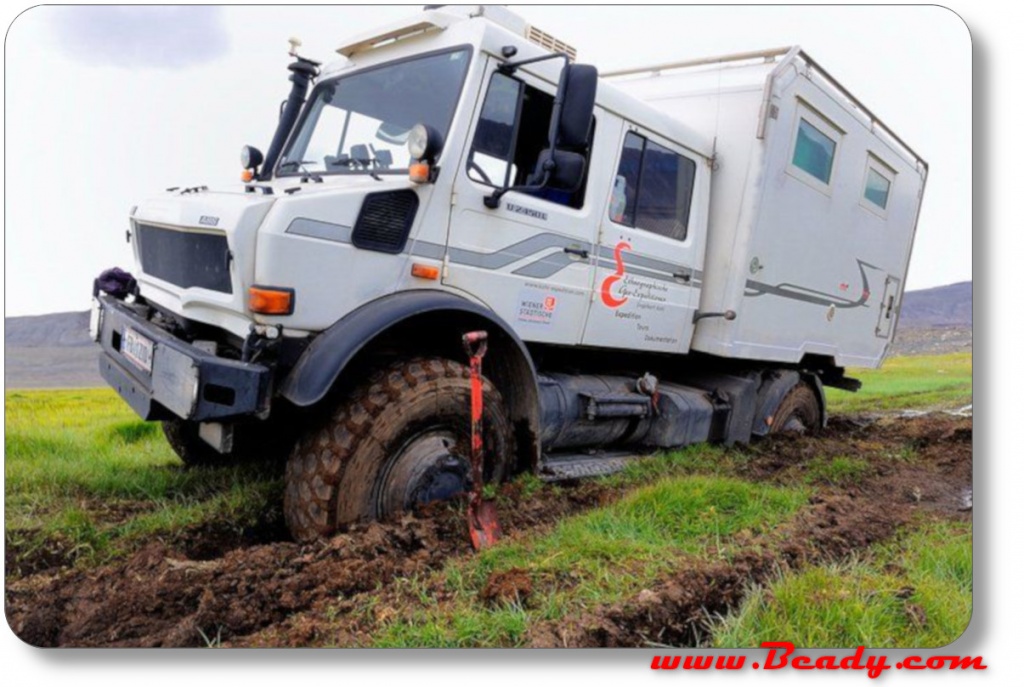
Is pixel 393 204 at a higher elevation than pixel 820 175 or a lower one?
lower

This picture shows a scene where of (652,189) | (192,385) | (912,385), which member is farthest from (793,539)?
(912,385)

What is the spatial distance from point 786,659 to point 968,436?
3.77 meters

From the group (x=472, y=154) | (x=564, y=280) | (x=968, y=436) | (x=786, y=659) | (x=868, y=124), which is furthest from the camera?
(x=868, y=124)

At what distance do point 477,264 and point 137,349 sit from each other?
155 centimetres

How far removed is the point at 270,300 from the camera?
2.74 metres

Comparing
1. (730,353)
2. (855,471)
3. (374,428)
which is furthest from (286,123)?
(855,471)

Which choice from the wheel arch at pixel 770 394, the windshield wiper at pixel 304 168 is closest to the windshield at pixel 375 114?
the windshield wiper at pixel 304 168

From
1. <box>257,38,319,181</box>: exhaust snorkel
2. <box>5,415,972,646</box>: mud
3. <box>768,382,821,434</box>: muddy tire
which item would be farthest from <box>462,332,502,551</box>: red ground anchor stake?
<box>768,382,821,434</box>: muddy tire

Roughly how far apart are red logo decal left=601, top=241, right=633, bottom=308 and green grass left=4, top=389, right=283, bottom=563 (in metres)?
2.10

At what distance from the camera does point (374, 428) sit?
2.92 m

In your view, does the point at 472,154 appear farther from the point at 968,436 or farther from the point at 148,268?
the point at 968,436

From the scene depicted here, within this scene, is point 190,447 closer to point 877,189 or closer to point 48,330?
point 48,330

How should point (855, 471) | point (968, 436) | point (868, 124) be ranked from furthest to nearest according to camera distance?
point (868, 124) < point (968, 436) < point (855, 471)

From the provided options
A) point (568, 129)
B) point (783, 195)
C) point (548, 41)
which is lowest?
point (568, 129)
